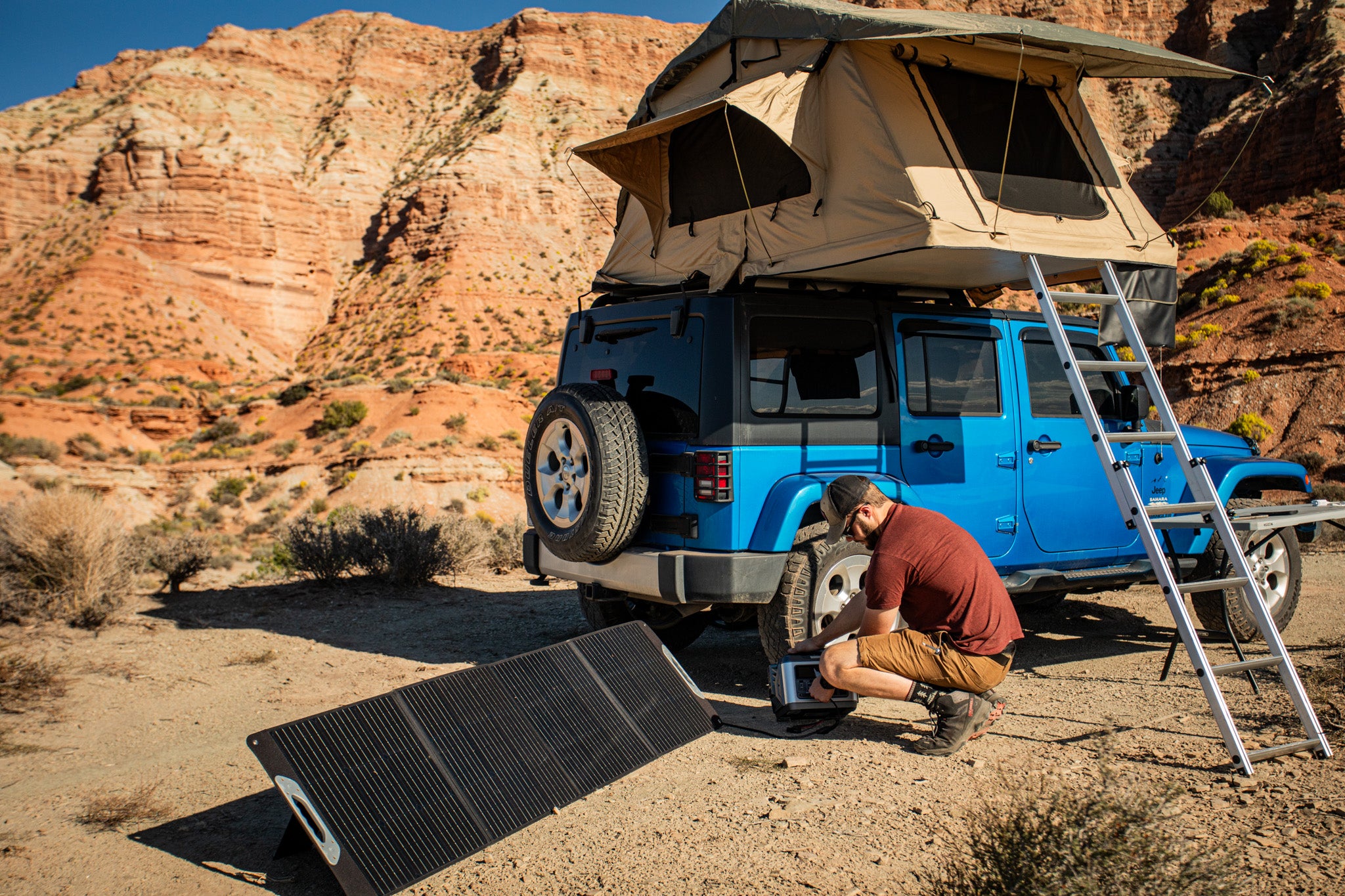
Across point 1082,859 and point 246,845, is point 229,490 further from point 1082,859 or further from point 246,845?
point 1082,859

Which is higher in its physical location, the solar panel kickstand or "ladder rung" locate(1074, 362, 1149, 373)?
"ladder rung" locate(1074, 362, 1149, 373)

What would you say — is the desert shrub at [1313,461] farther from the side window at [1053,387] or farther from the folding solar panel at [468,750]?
the folding solar panel at [468,750]

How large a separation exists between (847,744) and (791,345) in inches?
83.4

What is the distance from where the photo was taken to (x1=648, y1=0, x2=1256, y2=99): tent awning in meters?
4.83

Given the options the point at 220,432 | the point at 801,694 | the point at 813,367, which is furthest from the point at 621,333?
the point at 220,432

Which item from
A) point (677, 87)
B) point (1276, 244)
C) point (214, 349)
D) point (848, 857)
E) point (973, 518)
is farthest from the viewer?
point (214, 349)

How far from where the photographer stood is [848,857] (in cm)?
306

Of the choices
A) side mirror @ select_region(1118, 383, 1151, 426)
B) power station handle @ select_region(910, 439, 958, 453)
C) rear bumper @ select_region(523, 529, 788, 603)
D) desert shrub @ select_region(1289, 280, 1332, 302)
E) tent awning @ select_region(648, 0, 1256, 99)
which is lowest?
rear bumper @ select_region(523, 529, 788, 603)

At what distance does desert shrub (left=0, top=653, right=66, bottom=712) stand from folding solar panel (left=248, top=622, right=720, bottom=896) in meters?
3.18

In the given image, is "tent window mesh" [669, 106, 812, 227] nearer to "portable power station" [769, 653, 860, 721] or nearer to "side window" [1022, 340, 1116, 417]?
"side window" [1022, 340, 1116, 417]

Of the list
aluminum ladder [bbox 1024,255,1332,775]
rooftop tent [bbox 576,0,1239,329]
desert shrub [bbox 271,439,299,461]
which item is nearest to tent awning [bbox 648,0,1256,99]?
rooftop tent [bbox 576,0,1239,329]

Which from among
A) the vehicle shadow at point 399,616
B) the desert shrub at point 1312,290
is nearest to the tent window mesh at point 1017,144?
the vehicle shadow at point 399,616

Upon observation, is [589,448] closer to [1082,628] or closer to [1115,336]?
[1115,336]

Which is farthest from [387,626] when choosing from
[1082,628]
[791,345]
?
[1082,628]
